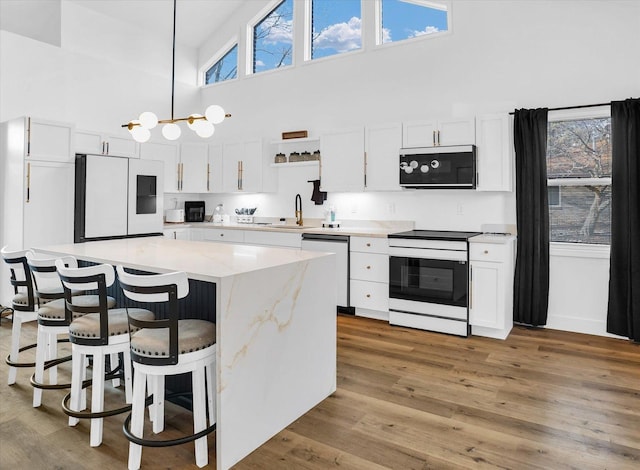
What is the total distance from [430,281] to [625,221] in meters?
1.77

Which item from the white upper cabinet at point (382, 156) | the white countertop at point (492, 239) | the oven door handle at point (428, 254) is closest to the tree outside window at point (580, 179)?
the white countertop at point (492, 239)

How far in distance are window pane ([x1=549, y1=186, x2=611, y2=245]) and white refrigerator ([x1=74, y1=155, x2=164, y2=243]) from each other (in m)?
4.63

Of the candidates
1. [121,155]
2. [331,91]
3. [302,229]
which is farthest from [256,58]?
[302,229]

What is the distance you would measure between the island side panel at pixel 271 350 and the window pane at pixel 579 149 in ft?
9.51

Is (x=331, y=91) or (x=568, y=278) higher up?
(x=331, y=91)

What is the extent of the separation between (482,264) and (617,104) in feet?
5.99

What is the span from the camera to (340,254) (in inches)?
190

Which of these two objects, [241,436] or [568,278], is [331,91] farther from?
[241,436]

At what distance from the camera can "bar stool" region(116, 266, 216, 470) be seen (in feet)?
6.39

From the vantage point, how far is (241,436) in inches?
83.0

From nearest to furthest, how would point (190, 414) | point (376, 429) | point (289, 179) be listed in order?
point (376, 429) → point (190, 414) → point (289, 179)

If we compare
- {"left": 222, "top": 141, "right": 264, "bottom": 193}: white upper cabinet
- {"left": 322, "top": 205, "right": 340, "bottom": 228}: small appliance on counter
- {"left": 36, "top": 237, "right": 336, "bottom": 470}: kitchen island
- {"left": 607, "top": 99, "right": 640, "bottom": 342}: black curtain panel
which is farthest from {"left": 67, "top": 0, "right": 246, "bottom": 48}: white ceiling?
{"left": 607, "top": 99, "right": 640, "bottom": 342}: black curtain panel

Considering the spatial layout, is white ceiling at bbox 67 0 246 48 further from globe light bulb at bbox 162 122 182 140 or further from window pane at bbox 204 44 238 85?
globe light bulb at bbox 162 122 182 140

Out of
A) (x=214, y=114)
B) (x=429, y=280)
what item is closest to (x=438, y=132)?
(x=429, y=280)
